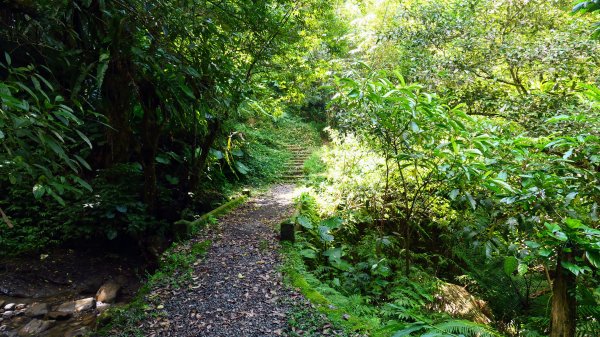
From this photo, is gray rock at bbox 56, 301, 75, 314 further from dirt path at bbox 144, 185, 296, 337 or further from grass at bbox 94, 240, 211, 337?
dirt path at bbox 144, 185, 296, 337

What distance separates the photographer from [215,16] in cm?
363

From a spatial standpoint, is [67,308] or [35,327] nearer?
[35,327]

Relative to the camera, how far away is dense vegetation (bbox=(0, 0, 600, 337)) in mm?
2439

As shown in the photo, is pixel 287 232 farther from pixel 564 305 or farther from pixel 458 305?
pixel 564 305

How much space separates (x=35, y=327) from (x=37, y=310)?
52 centimetres

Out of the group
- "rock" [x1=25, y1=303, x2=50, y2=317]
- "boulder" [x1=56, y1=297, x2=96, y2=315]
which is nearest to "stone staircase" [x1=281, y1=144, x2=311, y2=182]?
"boulder" [x1=56, y1=297, x2=96, y2=315]

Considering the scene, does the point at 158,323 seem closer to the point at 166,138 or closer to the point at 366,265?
the point at 366,265

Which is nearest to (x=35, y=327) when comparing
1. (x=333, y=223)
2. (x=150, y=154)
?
(x=150, y=154)

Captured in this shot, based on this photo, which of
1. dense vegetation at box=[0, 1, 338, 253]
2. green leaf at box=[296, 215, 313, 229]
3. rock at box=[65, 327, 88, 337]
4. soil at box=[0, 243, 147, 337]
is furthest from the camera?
green leaf at box=[296, 215, 313, 229]

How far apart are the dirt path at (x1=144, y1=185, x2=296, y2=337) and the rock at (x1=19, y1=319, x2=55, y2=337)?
1.68 m

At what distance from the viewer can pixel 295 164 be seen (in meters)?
14.5

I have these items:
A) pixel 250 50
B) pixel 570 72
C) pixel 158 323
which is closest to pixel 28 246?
pixel 158 323

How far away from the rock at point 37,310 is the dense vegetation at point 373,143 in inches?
59.2

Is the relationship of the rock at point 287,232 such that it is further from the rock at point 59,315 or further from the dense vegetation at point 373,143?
the rock at point 59,315
